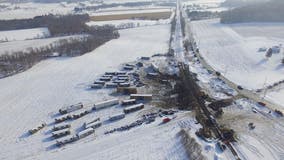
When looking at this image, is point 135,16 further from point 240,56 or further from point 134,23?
point 240,56

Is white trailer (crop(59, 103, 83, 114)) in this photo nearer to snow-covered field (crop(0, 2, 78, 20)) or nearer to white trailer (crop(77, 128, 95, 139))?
white trailer (crop(77, 128, 95, 139))

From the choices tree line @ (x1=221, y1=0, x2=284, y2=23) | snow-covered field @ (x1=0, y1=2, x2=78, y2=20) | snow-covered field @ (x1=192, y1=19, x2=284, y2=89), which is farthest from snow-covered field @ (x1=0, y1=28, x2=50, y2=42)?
tree line @ (x1=221, y1=0, x2=284, y2=23)

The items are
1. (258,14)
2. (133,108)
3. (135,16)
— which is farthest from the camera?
(135,16)

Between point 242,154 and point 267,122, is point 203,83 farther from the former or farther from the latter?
point 242,154

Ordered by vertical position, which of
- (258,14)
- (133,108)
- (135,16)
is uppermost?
(135,16)

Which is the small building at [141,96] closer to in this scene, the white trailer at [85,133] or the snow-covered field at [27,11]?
the white trailer at [85,133]

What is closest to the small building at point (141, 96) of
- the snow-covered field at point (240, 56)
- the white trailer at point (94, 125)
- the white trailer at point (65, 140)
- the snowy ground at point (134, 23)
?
the white trailer at point (94, 125)

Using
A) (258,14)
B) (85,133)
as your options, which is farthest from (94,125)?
(258,14)
